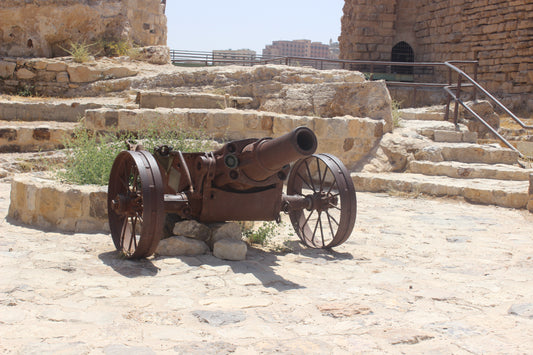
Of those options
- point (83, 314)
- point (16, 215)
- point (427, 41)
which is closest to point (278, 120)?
point (16, 215)

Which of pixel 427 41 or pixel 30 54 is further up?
pixel 427 41

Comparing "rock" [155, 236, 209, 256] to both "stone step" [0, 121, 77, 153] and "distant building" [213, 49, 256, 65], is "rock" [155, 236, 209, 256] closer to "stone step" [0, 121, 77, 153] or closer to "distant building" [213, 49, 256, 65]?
"stone step" [0, 121, 77, 153]

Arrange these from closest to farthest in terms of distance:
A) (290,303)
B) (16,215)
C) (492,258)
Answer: (290,303)
(492,258)
(16,215)

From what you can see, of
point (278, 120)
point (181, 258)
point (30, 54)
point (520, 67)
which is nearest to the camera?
point (181, 258)

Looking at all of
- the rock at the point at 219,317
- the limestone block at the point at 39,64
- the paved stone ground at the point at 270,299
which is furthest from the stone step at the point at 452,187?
the limestone block at the point at 39,64

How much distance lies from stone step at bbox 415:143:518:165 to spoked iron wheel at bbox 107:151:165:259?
5351 mm

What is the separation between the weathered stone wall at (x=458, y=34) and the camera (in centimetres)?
1584

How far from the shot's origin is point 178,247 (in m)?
3.96

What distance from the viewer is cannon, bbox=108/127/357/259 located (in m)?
3.56

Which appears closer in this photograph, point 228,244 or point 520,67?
point 228,244

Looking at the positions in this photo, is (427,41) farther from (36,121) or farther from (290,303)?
(290,303)

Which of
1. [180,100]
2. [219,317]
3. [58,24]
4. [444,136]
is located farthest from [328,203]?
[58,24]

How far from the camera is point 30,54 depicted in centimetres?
1073

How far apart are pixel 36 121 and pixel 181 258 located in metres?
5.89
